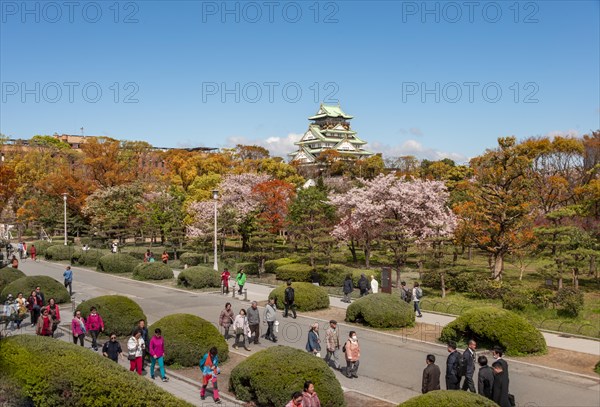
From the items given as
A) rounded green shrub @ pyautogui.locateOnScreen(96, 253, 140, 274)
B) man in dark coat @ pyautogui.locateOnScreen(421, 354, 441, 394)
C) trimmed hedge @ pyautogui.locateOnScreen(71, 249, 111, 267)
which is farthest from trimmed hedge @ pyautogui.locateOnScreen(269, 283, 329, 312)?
trimmed hedge @ pyautogui.locateOnScreen(71, 249, 111, 267)

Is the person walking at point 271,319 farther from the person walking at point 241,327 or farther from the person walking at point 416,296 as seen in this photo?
the person walking at point 416,296

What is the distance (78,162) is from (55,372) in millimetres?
80622

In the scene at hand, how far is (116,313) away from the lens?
59.4 ft

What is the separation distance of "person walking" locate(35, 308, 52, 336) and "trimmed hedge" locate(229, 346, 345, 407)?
6.72 m

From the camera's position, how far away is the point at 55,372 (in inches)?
393

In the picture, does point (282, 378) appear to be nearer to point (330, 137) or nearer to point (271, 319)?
point (271, 319)

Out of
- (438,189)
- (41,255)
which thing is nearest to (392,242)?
(438,189)

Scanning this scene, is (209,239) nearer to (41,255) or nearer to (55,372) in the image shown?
(41,255)

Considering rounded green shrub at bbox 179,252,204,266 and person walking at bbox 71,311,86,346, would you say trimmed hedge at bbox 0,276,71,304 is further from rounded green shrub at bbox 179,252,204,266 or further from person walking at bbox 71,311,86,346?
rounded green shrub at bbox 179,252,204,266

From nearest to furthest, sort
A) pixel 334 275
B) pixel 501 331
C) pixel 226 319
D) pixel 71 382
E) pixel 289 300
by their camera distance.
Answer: pixel 71 382 < pixel 501 331 < pixel 226 319 < pixel 289 300 < pixel 334 275

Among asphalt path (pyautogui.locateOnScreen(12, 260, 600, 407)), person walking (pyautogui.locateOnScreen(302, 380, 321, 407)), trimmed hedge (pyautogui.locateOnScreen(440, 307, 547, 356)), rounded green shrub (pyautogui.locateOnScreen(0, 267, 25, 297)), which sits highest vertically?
rounded green shrub (pyautogui.locateOnScreen(0, 267, 25, 297))

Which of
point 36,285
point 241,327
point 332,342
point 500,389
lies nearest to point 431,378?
point 500,389

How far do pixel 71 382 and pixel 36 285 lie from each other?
14.8 metres

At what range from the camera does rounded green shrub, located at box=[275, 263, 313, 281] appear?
31078 mm
